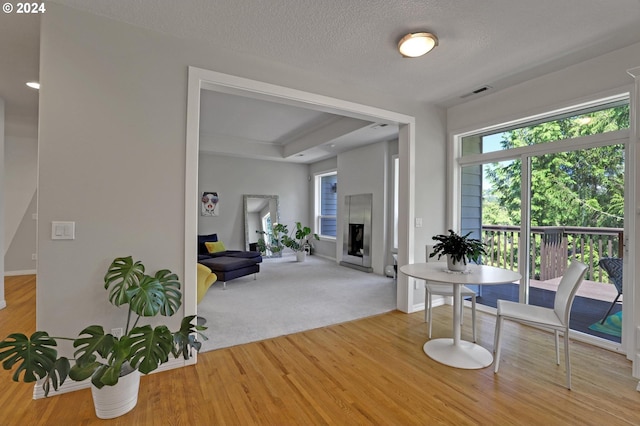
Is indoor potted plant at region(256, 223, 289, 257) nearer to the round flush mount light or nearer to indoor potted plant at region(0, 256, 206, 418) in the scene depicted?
indoor potted plant at region(0, 256, 206, 418)

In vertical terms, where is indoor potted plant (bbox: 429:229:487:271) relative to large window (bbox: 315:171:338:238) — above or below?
below

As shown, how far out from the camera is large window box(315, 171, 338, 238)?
819 centimetres

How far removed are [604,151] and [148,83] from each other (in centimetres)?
413

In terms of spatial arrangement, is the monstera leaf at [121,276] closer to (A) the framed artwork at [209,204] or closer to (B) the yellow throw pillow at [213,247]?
(B) the yellow throw pillow at [213,247]

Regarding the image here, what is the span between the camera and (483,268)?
2809 millimetres

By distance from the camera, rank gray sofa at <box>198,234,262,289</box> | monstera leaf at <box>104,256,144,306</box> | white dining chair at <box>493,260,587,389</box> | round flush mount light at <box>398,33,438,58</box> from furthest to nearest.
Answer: gray sofa at <box>198,234,262,289</box> < round flush mount light at <box>398,33,438,58</box> < white dining chair at <box>493,260,587,389</box> < monstera leaf at <box>104,256,144,306</box>

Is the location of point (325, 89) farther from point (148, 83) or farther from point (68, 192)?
point (68, 192)

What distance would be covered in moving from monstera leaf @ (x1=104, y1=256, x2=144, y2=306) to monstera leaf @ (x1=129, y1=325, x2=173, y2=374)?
36 centimetres

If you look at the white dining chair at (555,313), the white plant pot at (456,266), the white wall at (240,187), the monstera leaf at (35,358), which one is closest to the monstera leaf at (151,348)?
the monstera leaf at (35,358)

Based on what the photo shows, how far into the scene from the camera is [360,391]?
2090 millimetres

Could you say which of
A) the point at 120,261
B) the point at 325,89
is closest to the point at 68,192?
the point at 120,261

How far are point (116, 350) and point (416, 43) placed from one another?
9.84 feet

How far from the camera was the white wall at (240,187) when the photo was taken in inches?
286

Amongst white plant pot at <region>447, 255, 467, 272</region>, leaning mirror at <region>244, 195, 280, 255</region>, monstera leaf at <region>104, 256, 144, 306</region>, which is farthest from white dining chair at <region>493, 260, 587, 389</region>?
leaning mirror at <region>244, 195, 280, 255</region>
